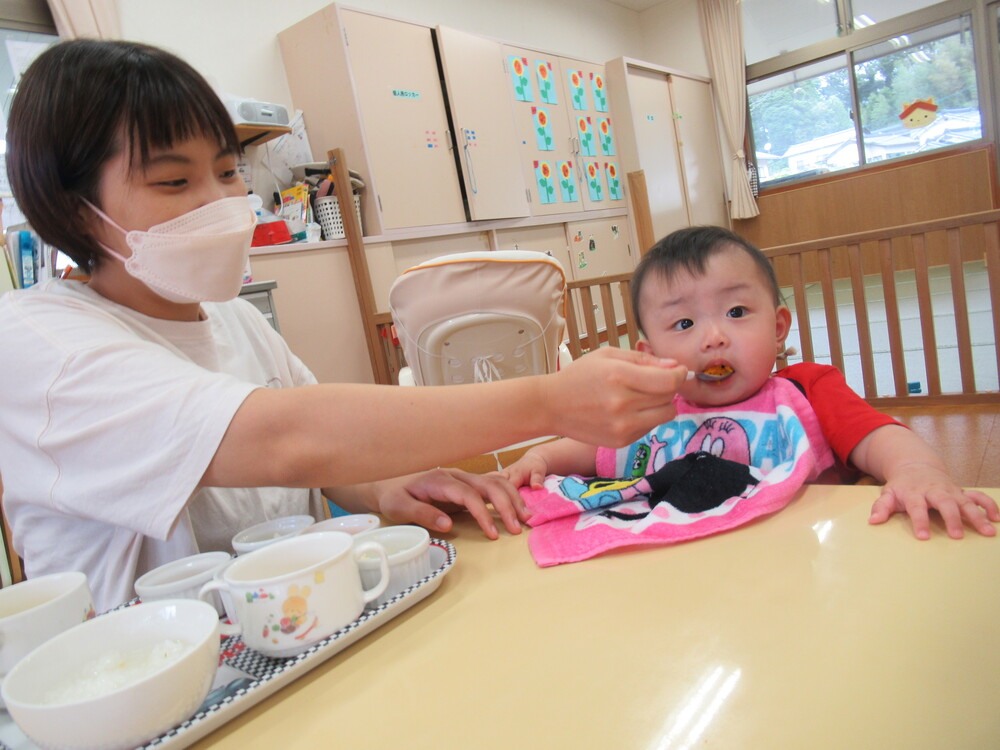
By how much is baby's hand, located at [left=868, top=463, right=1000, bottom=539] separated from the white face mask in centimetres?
96

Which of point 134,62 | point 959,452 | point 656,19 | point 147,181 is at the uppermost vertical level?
point 656,19

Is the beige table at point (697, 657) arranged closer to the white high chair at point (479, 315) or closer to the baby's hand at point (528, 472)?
the baby's hand at point (528, 472)

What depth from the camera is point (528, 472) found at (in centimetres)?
103

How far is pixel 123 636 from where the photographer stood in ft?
1.80

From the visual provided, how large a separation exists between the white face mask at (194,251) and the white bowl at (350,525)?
17.9 inches

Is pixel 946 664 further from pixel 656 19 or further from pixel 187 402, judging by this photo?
pixel 656 19

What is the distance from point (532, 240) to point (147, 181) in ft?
14.8

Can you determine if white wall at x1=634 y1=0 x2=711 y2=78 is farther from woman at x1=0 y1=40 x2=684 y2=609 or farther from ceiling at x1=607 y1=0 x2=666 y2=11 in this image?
woman at x1=0 y1=40 x2=684 y2=609

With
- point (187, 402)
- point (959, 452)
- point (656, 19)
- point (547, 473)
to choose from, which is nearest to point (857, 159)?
point (656, 19)

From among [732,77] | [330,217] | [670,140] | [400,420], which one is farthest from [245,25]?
[732,77]

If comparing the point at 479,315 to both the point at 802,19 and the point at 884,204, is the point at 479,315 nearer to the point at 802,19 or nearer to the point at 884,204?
the point at 884,204

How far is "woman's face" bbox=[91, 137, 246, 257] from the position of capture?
913 millimetres

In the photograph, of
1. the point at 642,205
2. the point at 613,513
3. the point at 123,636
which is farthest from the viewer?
the point at 642,205

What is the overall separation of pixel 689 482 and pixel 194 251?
0.80m
